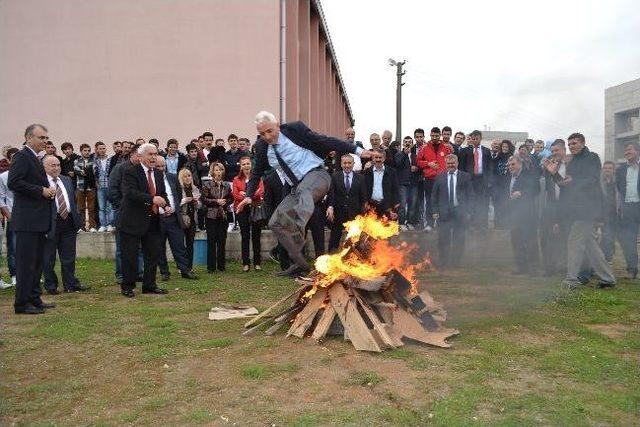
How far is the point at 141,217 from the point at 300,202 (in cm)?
320

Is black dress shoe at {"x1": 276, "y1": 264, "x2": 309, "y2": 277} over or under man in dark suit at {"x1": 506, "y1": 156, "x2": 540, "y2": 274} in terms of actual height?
under

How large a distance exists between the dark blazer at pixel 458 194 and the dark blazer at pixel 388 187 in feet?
2.84

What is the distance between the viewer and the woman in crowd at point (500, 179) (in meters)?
12.4

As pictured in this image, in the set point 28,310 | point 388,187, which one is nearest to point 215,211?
point 388,187

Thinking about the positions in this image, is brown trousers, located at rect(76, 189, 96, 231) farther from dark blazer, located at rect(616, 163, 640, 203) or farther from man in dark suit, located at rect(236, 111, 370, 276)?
dark blazer, located at rect(616, 163, 640, 203)

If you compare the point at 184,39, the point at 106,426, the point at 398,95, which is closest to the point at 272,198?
the point at 106,426

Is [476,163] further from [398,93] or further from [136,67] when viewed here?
[398,93]

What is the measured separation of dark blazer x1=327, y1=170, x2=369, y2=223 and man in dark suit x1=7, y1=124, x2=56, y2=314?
5.42 m

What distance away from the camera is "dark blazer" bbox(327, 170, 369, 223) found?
11445 mm

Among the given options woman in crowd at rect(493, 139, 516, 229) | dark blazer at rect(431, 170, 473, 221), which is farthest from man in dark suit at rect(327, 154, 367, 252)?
woman in crowd at rect(493, 139, 516, 229)

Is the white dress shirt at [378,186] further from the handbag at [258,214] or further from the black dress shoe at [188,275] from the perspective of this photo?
the black dress shoe at [188,275]

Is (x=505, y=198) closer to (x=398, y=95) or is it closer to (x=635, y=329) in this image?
(x=635, y=329)

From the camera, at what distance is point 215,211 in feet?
37.2

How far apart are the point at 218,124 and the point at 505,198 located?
973 centimetres
